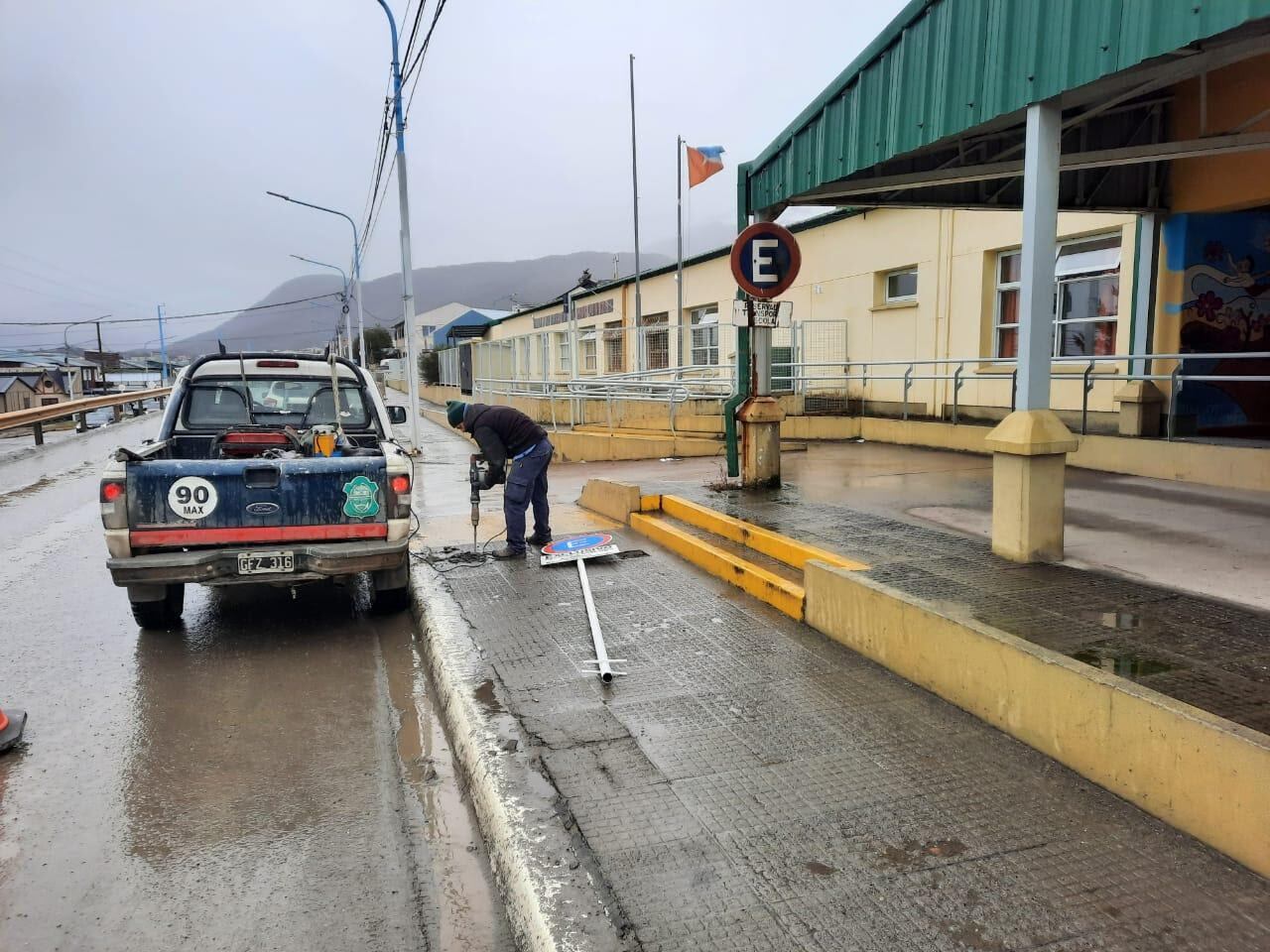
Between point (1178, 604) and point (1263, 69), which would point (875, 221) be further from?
point (1178, 604)

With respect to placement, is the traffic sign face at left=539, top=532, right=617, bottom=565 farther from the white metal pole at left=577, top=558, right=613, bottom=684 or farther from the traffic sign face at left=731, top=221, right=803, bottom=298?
the traffic sign face at left=731, top=221, right=803, bottom=298

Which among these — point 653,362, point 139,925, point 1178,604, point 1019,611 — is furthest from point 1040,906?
point 653,362

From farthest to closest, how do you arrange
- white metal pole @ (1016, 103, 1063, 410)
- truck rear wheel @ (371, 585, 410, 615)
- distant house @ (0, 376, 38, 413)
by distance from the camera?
distant house @ (0, 376, 38, 413)
truck rear wheel @ (371, 585, 410, 615)
white metal pole @ (1016, 103, 1063, 410)

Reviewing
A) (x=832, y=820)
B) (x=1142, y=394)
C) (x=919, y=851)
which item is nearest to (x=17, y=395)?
(x=1142, y=394)

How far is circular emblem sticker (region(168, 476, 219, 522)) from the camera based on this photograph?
5.64 metres

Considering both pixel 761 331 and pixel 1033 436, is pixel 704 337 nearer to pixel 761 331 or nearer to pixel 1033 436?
pixel 761 331

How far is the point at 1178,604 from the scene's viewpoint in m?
4.49

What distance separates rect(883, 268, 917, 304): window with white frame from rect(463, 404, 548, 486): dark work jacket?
9.54m

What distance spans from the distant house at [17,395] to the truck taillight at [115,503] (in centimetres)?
5093

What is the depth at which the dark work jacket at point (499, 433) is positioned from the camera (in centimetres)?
768

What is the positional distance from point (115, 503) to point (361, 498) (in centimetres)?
155

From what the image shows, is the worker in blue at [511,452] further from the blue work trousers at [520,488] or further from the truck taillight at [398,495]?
the truck taillight at [398,495]

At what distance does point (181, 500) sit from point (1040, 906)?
5421 mm

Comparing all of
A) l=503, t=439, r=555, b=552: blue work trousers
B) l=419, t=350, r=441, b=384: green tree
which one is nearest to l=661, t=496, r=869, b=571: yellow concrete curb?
l=503, t=439, r=555, b=552: blue work trousers
